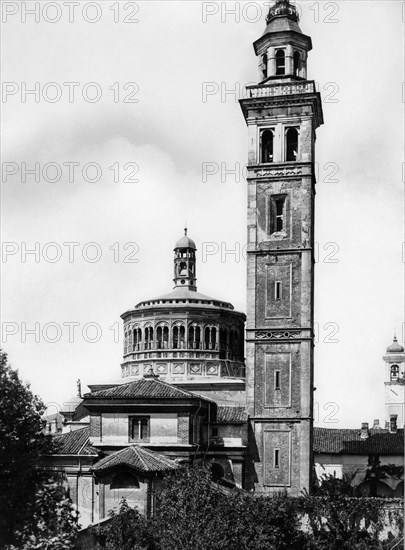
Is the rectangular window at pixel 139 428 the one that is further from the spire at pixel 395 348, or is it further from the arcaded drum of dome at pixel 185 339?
the spire at pixel 395 348

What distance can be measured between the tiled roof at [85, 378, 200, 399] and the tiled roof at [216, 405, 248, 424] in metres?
2.68

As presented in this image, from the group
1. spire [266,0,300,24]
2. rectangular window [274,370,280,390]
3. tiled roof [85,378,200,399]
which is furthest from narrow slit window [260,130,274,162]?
tiled roof [85,378,200,399]

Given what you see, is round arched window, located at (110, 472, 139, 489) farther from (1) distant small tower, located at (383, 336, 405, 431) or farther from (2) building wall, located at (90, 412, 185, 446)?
(1) distant small tower, located at (383, 336, 405, 431)

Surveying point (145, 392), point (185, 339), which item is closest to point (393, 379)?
point (185, 339)

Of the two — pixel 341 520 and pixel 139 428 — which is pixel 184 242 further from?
pixel 341 520

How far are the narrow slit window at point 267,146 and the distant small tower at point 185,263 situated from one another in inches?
825

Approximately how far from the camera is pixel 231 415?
50562mm

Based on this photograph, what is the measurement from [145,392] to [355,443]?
93.7 ft

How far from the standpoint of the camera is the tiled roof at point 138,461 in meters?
42.0

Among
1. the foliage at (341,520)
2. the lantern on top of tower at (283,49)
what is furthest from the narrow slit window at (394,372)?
the foliage at (341,520)

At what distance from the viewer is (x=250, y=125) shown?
168 ft

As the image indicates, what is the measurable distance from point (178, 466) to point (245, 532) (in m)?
10.3

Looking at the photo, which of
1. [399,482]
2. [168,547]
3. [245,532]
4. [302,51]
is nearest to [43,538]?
[168,547]

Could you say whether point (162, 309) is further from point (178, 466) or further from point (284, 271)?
point (178, 466)
